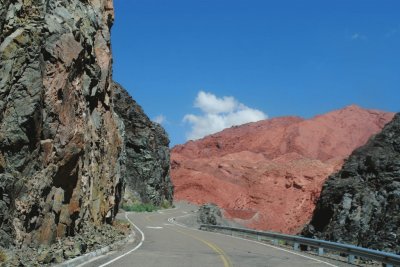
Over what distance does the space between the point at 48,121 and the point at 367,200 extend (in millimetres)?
20614

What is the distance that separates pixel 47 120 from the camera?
719 inches

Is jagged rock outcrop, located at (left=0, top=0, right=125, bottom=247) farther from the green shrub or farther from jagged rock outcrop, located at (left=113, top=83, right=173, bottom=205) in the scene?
jagged rock outcrop, located at (left=113, top=83, right=173, bottom=205)

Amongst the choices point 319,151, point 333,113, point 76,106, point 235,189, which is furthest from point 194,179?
point 76,106

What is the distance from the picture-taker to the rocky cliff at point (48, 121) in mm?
15578

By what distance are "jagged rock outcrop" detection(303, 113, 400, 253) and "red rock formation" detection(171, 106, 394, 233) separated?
4956cm

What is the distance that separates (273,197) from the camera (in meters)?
111

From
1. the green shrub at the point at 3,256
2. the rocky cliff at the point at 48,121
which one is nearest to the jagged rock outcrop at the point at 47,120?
the rocky cliff at the point at 48,121

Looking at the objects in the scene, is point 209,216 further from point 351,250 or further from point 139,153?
point 351,250

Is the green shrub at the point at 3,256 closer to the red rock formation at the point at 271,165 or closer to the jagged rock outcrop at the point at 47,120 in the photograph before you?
the jagged rock outcrop at the point at 47,120

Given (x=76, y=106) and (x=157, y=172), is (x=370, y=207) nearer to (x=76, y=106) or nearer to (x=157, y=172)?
(x=76, y=106)

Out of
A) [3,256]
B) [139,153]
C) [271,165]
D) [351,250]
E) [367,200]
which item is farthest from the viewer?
[271,165]

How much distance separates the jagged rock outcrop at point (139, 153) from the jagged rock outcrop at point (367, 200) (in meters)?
43.6

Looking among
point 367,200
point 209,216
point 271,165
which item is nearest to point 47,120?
point 367,200

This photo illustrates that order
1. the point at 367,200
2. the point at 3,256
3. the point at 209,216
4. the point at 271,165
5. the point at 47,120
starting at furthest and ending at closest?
the point at 271,165 → the point at 209,216 → the point at 367,200 → the point at 47,120 → the point at 3,256
